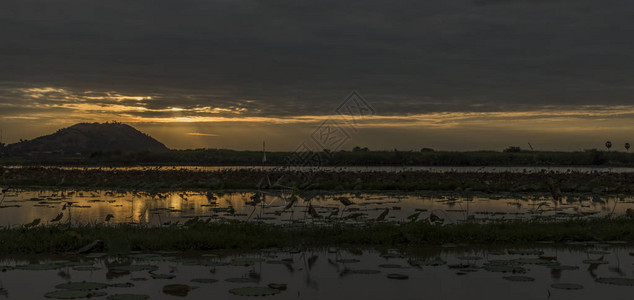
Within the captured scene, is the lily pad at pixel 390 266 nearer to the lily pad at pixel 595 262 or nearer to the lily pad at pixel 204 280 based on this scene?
the lily pad at pixel 204 280

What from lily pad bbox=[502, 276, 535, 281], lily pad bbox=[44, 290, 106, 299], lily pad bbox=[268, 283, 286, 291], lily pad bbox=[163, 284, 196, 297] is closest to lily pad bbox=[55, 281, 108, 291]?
lily pad bbox=[44, 290, 106, 299]

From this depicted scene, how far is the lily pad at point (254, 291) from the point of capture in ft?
27.5

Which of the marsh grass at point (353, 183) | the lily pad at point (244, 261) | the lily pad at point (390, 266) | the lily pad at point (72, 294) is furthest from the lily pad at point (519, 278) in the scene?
the marsh grass at point (353, 183)

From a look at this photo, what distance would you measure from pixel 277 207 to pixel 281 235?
7.75m

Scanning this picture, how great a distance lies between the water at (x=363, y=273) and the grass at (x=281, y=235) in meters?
0.62

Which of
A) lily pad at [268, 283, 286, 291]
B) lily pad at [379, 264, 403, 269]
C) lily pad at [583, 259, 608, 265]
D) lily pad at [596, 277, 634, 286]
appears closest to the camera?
lily pad at [268, 283, 286, 291]

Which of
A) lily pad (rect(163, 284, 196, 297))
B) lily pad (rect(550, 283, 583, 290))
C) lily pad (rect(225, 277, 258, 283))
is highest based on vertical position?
lily pad (rect(550, 283, 583, 290))

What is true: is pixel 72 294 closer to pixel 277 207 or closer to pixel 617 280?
pixel 617 280

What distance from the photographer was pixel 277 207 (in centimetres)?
→ 2122

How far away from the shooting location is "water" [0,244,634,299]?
28.7 ft

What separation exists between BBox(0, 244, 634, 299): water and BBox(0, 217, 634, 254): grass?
615 millimetres

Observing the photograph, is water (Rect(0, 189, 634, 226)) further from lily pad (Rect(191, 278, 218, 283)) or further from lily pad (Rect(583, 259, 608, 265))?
lily pad (Rect(191, 278, 218, 283))

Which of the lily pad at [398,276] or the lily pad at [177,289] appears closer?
the lily pad at [177,289]

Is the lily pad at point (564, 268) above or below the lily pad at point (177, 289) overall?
above
